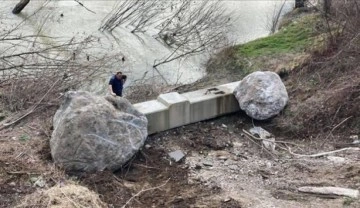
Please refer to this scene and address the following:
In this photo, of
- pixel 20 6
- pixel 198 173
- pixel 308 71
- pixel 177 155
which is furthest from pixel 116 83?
pixel 20 6

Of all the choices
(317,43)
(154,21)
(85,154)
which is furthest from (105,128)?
(154,21)

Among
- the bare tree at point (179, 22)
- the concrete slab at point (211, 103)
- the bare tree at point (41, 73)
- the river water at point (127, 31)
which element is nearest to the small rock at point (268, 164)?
the concrete slab at point (211, 103)

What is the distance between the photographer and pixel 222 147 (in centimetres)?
965

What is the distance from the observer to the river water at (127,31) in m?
15.0

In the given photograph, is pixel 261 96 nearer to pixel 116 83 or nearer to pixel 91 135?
pixel 116 83

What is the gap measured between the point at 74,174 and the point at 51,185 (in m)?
0.57

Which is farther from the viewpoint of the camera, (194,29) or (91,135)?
(194,29)

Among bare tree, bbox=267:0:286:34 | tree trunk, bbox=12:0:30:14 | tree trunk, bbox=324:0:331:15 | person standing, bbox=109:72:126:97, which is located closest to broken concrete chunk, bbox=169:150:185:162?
person standing, bbox=109:72:126:97

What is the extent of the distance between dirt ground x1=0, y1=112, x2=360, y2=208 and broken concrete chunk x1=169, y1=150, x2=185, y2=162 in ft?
0.21

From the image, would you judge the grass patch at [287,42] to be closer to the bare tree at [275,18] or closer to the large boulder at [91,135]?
the bare tree at [275,18]

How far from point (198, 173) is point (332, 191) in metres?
2.13

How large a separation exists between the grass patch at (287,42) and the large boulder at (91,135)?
274 inches

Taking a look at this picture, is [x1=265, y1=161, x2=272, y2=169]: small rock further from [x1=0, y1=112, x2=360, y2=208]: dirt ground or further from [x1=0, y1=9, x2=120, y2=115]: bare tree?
[x1=0, y1=9, x2=120, y2=115]: bare tree

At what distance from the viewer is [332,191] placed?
7504 millimetres
